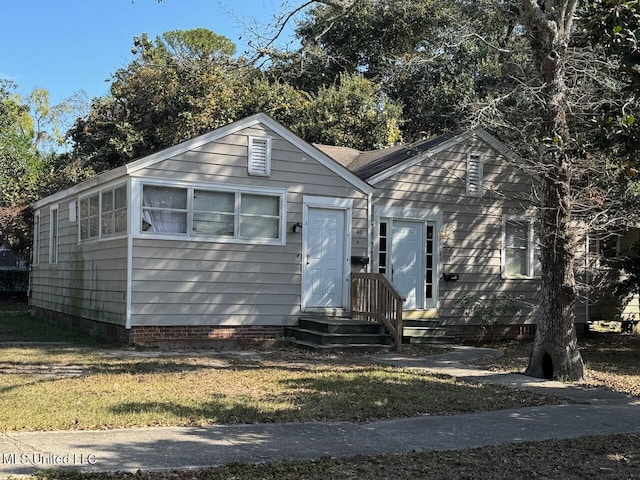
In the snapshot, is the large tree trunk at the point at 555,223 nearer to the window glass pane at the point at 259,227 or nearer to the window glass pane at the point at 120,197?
the window glass pane at the point at 259,227

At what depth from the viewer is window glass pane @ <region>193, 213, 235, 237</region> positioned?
40.8 feet

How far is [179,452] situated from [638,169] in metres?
5.06

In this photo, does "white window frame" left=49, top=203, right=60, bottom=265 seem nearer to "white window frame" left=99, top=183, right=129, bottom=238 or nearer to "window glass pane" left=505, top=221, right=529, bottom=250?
"white window frame" left=99, top=183, right=129, bottom=238

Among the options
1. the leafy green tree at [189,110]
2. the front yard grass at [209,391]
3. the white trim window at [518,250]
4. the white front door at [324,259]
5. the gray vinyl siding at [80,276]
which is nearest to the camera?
the front yard grass at [209,391]

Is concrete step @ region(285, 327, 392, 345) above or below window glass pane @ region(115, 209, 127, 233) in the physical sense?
below

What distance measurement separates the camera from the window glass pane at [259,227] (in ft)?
42.2

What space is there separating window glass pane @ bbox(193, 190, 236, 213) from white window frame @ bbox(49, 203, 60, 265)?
604 cm

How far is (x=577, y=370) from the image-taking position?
957cm

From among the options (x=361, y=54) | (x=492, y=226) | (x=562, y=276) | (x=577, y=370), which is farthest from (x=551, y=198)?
(x=361, y=54)

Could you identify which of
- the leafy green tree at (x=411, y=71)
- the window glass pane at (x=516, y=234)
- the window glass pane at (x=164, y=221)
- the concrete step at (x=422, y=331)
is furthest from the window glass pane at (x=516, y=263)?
the window glass pane at (x=164, y=221)

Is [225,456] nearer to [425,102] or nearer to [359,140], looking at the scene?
[359,140]

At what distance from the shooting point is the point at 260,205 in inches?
513

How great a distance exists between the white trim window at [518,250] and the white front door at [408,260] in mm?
2339

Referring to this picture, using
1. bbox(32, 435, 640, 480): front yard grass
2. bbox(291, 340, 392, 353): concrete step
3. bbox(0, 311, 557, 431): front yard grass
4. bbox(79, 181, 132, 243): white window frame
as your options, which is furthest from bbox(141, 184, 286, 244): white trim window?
bbox(32, 435, 640, 480): front yard grass
